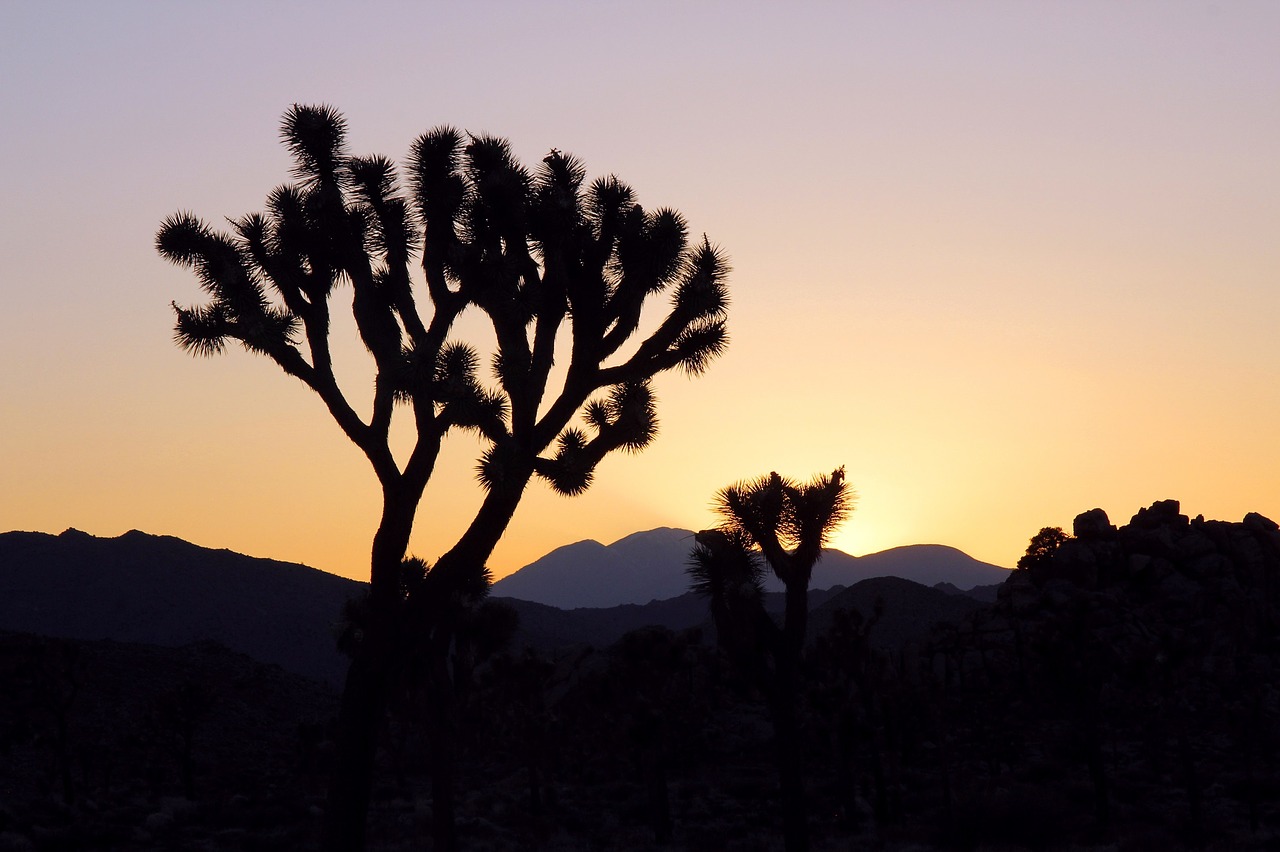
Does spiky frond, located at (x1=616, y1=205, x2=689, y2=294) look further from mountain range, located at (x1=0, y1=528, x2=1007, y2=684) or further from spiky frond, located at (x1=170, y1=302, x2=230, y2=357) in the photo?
mountain range, located at (x1=0, y1=528, x2=1007, y2=684)

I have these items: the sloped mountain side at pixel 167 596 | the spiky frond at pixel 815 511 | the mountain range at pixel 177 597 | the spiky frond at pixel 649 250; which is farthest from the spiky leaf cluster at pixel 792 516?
the sloped mountain side at pixel 167 596

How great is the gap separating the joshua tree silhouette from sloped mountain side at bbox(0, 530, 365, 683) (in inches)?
3100

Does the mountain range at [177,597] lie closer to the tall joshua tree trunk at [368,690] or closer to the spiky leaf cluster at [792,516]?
the spiky leaf cluster at [792,516]

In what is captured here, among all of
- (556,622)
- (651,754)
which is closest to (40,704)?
(651,754)

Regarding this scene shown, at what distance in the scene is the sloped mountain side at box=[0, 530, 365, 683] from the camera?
98.2 meters

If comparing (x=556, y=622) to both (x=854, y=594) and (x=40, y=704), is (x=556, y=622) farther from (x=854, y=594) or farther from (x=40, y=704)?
(x=40, y=704)

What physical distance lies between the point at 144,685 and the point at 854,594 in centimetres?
4694

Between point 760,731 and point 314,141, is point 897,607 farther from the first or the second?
point 314,141

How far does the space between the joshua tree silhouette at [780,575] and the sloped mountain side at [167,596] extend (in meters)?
78.7

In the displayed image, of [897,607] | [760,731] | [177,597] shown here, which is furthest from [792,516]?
[177,597]

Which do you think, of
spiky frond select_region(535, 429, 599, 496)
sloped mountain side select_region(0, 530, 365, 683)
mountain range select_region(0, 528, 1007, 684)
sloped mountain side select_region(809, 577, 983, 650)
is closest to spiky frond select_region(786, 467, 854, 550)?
spiky frond select_region(535, 429, 599, 496)

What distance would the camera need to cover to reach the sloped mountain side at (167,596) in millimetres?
98188

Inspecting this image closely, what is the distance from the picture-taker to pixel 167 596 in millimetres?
104375

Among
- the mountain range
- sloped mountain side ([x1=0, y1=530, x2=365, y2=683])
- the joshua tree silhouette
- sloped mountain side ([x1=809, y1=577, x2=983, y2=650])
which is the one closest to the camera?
the joshua tree silhouette
